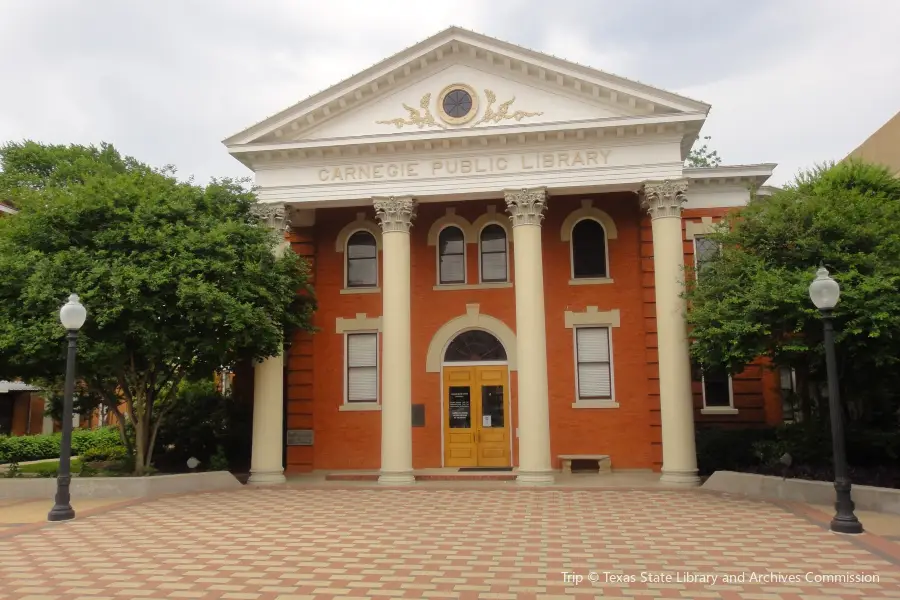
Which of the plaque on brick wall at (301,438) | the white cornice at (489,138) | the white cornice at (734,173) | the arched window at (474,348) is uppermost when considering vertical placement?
the white cornice at (489,138)

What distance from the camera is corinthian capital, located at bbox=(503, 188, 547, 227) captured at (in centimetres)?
1892

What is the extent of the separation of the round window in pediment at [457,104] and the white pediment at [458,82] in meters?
0.13

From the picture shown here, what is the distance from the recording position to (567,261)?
2172cm

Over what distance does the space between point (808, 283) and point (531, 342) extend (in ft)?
21.5

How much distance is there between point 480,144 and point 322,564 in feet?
41.8

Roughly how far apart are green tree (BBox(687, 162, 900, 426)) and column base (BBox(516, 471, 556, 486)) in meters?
4.62

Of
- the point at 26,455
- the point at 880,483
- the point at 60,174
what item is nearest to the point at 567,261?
the point at 880,483

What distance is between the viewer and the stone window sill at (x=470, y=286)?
21.8m

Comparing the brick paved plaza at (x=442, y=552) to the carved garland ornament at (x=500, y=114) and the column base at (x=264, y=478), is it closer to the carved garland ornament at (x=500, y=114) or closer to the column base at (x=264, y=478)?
the column base at (x=264, y=478)

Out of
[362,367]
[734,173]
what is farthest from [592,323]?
[362,367]

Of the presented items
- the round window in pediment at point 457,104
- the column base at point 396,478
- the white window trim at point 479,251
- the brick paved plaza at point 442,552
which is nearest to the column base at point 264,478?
the column base at point 396,478

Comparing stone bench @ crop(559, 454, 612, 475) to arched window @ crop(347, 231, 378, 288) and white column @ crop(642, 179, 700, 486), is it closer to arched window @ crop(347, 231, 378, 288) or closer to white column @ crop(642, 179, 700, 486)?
white column @ crop(642, 179, 700, 486)

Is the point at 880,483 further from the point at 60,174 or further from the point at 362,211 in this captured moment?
the point at 60,174

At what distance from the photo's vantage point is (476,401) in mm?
21375
